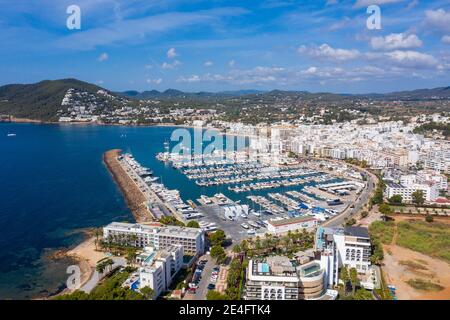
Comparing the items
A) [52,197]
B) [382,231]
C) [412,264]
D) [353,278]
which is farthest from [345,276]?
[52,197]

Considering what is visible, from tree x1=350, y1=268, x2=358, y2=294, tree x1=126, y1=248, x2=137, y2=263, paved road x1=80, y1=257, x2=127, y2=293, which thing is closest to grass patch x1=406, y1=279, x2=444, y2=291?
tree x1=350, y1=268, x2=358, y2=294

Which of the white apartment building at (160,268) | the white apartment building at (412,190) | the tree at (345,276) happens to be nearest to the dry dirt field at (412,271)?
the tree at (345,276)

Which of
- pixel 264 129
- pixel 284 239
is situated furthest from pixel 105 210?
pixel 264 129

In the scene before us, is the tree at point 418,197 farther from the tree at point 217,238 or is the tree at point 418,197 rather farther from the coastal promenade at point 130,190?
the coastal promenade at point 130,190

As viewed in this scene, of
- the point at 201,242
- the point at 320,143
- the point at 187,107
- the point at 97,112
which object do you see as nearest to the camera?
the point at 201,242

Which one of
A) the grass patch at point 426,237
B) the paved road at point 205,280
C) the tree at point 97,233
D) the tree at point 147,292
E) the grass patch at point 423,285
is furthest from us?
the tree at point 97,233

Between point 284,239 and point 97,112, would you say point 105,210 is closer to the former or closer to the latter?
point 284,239
